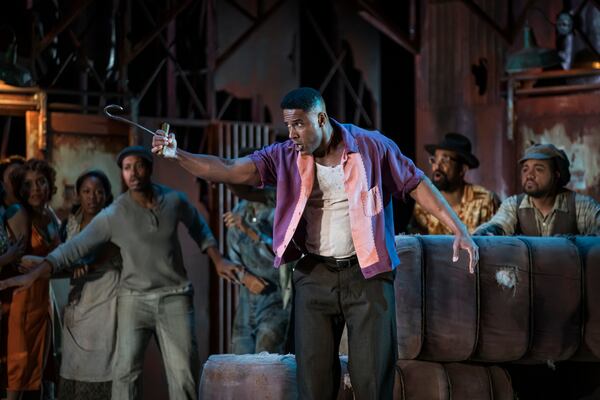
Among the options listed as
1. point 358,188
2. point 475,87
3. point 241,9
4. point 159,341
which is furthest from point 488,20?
point 358,188

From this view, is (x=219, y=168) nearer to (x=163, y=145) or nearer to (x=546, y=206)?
(x=163, y=145)

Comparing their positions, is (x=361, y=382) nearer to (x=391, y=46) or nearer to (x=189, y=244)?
(x=189, y=244)

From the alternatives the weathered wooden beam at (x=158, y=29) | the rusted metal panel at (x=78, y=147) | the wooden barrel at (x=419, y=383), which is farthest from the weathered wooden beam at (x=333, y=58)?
the wooden barrel at (x=419, y=383)

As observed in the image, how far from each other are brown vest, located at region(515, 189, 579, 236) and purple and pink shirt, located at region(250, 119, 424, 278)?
2.40m

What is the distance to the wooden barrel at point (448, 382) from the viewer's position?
21.0ft

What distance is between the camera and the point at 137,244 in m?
7.98

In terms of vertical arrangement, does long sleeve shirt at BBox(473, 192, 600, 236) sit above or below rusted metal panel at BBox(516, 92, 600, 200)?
below

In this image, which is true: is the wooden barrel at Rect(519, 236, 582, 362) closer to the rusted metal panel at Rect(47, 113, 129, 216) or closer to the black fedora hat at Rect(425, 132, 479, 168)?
the black fedora hat at Rect(425, 132, 479, 168)

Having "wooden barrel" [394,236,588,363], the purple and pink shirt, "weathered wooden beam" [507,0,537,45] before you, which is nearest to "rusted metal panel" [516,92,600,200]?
"weathered wooden beam" [507,0,537,45]

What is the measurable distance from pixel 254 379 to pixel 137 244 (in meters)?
1.99

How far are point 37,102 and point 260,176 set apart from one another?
536 cm

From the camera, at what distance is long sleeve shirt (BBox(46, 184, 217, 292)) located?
314 inches

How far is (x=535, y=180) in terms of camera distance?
8016mm

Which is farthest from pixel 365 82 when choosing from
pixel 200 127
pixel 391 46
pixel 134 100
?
pixel 134 100
